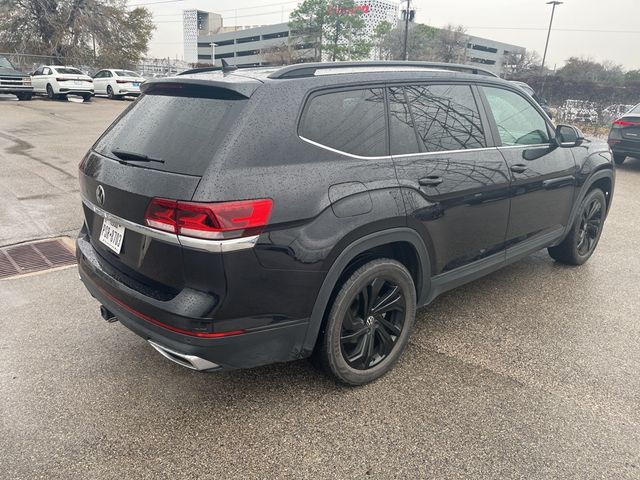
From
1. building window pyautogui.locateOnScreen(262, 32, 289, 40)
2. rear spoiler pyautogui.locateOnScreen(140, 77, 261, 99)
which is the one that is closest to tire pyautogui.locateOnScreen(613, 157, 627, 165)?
rear spoiler pyautogui.locateOnScreen(140, 77, 261, 99)

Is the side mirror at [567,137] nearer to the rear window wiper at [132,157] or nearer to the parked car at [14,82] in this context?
the rear window wiper at [132,157]

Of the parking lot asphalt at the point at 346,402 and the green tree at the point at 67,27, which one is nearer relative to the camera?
the parking lot asphalt at the point at 346,402

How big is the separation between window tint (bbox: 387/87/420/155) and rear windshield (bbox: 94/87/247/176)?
36.2 inches

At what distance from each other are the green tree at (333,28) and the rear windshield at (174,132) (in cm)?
7588

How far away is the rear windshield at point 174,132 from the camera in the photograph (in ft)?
7.29

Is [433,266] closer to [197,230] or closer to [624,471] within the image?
[624,471]

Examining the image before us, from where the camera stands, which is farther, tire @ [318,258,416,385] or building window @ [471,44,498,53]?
building window @ [471,44,498,53]

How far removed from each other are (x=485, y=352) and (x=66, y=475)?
244 cm

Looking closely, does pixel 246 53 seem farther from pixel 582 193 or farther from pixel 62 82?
pixel 582 193

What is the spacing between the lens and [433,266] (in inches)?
119

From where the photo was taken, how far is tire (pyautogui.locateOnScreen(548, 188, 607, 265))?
14.8 ft

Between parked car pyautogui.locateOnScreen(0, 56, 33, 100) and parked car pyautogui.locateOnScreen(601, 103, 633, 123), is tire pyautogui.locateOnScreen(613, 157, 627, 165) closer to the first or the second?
parked car pyautogui.locateOnScreen(601, 103, 633, 123)

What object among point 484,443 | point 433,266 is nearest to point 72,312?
point 433,266

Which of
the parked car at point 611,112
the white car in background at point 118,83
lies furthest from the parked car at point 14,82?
the parked car at point 611,112
